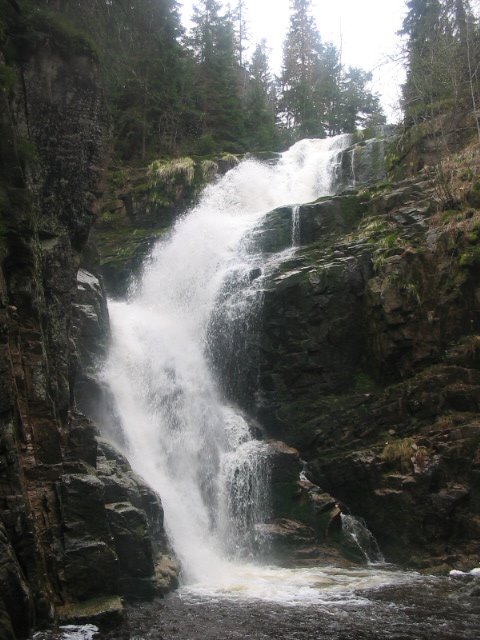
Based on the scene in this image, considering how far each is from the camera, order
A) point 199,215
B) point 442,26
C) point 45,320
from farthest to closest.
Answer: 1. point 199,215
2. point 442,26
3. point 45,320

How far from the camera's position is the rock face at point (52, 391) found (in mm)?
8617

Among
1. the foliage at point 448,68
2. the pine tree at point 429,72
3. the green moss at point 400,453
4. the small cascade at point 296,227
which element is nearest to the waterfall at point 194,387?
the small cascade at point 296,227

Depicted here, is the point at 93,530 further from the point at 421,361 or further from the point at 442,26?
the point at 442,26

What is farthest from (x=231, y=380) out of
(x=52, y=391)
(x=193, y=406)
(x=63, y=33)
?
(x=63, y=33)

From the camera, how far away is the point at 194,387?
18125 millimetres

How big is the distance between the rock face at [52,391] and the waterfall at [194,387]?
2066 mm

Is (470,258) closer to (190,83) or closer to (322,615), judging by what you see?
(322,615)

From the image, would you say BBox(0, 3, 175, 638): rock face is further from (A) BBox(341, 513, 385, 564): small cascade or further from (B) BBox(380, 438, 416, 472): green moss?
(B) BBox(380, 438, 416, 472): green moss

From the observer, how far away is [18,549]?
830 centimetres

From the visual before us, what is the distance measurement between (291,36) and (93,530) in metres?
57.3

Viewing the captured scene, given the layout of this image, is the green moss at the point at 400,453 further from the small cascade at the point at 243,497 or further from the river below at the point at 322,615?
the river below at the point at 322,615

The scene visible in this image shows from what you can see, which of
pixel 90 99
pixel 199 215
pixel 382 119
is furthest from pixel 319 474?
pixel 382 119

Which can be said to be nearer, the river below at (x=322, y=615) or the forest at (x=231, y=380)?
the river below at (x=322, y=615)

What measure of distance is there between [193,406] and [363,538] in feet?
20.0
